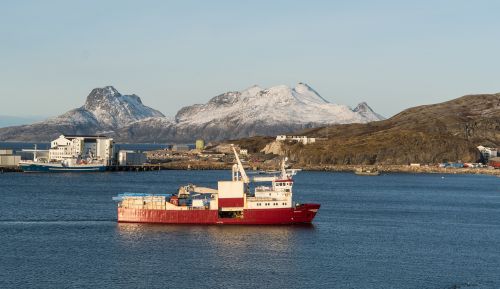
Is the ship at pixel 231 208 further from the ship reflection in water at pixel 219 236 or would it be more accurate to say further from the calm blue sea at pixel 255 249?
the calm blue sea at pixel 255 249

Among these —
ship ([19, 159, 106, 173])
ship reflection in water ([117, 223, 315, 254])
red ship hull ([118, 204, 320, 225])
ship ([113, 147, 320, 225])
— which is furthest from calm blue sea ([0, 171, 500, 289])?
ship ([19, 159, 106, 173])

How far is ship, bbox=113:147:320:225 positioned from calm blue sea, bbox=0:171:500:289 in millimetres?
1624

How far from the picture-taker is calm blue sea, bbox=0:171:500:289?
59312 mm

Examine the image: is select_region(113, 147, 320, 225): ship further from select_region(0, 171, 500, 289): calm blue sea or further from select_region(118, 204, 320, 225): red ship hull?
select_region(0, 171, 500, 289): calm blue sea

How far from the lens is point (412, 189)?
5989 inches

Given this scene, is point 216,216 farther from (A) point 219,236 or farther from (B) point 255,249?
(B) point 255,249

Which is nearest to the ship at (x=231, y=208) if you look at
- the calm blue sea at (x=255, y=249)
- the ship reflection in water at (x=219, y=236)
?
the ship reflection in water at (x=219, y=236)

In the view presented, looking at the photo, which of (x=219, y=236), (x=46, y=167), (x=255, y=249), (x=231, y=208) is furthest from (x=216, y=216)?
(x=46, y=167)

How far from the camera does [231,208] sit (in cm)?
8469

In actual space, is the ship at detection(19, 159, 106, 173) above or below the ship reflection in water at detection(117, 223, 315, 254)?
above

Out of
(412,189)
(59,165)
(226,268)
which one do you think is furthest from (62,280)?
(59,165)

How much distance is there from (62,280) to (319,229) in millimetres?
34388

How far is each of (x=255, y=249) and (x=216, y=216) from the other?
1483 cm

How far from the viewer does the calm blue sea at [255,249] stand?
59.3 meters
